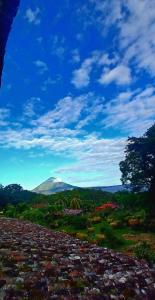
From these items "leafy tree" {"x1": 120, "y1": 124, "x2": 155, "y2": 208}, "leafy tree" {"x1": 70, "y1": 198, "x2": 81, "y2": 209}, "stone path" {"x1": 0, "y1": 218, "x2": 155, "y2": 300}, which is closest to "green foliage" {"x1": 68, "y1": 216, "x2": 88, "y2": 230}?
"leafy tree" {"x1": 120, "y1": 124, "x2": 155, "y2": 208}

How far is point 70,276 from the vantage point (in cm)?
890

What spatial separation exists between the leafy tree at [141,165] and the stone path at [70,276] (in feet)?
69.6

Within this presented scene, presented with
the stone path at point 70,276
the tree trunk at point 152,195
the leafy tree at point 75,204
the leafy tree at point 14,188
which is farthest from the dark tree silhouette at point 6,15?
the leafy tree at point 14,188

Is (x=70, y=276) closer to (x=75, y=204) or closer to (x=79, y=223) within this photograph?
(x=79, y=223)

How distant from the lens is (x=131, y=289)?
27.6ft

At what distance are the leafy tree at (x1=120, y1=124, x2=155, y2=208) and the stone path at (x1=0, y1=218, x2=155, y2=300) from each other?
835 inches

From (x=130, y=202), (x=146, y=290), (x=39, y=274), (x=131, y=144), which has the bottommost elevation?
(x=146, y=290)

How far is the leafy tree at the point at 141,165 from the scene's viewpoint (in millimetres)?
32719

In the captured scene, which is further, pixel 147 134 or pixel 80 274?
pixel 147 134

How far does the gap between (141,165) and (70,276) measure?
24.8 metres

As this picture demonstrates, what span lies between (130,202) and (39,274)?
2965cm

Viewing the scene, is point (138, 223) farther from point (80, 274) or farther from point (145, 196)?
point (80, 274)

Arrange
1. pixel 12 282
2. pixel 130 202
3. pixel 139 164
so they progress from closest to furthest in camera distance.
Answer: pixel 12 282, pixel 139 164, pixel 130 202

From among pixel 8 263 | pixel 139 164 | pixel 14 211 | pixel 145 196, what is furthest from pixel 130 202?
pixel 8 263
